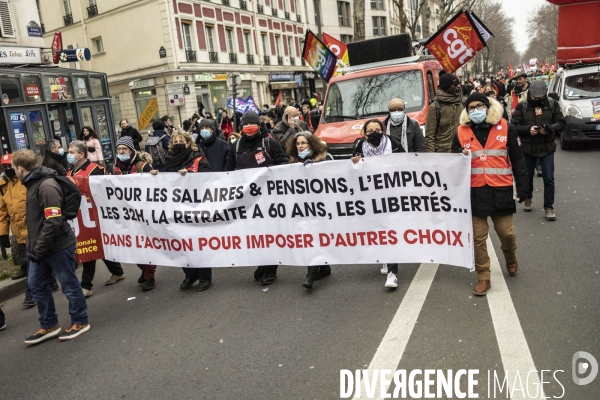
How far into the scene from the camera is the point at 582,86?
13.5 metres

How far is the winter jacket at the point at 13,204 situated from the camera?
6.82 metres

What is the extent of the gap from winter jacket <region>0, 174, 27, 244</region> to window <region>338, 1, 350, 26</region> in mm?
53741

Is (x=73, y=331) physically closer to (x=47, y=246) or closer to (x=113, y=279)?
(x=47, y=246)

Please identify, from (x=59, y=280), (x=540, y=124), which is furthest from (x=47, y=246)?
(x=540, y=124)

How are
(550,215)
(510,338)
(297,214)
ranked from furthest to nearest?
1. (550,215)
2. (297,214)
3. (510,338)

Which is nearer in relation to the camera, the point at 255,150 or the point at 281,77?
the point at 255,150

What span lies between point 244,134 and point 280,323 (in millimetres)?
2559

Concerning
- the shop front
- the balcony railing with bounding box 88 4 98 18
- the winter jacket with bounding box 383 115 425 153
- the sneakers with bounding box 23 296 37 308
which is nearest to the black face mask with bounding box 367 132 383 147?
the winter jacket with bounding box 383 115 425 153

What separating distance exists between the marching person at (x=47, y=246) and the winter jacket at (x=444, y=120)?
4856 millimetres

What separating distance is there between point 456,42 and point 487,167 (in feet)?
18.7

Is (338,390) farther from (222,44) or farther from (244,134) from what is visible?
(222,44)

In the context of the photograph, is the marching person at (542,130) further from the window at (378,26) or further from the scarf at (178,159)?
the window at (378,26)

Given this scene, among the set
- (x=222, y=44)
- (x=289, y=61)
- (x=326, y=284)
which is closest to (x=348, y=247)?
(x=326, y=284)

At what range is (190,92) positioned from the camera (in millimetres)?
31422
